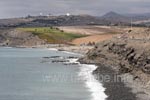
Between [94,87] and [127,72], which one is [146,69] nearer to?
[94,87]

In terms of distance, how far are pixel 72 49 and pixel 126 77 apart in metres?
117

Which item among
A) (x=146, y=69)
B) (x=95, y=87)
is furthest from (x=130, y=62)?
(x=95, y=87)

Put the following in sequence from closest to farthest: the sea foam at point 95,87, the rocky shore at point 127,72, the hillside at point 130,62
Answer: the sea foam at point 95,87 < the rocky shore at point 127,72 < the hillside at point 130,62

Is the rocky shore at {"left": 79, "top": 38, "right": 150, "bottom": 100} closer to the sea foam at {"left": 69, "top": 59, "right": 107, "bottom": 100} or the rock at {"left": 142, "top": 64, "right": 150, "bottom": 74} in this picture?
the rock at {"left": 142, "top": 64, "right": 150, "bottom": 74}

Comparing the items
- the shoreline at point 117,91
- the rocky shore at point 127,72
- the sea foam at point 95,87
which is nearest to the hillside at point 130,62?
the rocky shore at point 127,72

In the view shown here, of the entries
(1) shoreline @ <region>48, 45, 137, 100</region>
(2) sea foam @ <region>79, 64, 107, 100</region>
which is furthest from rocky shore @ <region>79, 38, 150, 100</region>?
(2) sea foam @ <region>79, 64, 107, 100</region>

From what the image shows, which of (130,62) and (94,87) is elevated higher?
(130,62)

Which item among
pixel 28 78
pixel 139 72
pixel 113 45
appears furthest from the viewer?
pixel 113 45

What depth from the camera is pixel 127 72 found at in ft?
224

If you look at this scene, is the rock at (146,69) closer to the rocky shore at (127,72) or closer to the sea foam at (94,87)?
the rocky shore at (127,72)

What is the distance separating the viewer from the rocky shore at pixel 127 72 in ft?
170

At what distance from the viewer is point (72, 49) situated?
593ft

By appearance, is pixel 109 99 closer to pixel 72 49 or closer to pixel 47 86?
pixel 47 86

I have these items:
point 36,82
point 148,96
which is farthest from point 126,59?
point 148,96
